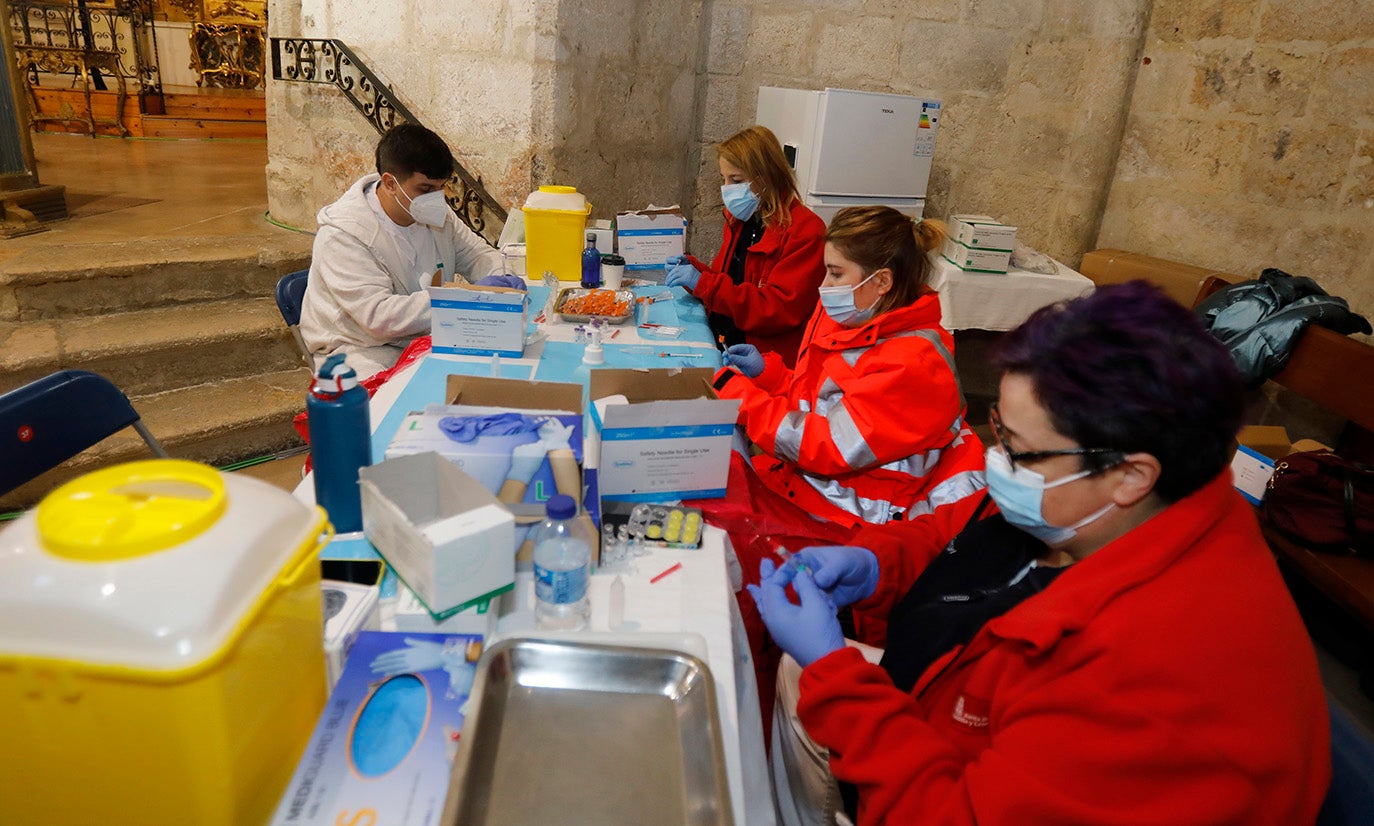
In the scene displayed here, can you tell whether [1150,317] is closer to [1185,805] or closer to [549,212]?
[1185,805]

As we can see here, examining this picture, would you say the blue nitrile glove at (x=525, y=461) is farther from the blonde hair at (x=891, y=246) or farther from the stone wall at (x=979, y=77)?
the stone wall at (x=979, y=77)

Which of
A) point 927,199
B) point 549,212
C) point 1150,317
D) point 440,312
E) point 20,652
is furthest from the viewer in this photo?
point 927,199

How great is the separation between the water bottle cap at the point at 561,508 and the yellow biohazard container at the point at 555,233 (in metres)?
2.28

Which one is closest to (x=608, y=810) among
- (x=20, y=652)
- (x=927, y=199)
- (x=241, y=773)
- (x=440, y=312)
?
(x=241, y=773)

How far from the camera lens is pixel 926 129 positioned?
4.43 m

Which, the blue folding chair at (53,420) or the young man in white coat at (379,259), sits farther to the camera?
the young man in white coat at (379,259)

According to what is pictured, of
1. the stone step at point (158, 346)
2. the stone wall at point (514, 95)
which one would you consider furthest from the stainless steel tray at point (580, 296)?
the stone step at point (158, 346)

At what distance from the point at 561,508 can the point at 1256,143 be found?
4.55m

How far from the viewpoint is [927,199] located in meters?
5.32

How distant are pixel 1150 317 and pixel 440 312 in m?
1.95

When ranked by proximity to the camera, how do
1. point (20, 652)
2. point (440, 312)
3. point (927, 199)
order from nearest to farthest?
Result: point (20, 652), point (440, 312), point (927, 199)

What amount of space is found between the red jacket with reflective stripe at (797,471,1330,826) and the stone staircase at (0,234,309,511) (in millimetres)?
3517

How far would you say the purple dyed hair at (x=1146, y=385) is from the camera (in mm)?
1014

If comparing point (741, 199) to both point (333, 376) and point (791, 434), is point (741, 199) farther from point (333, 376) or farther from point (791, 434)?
point (333, 376)
